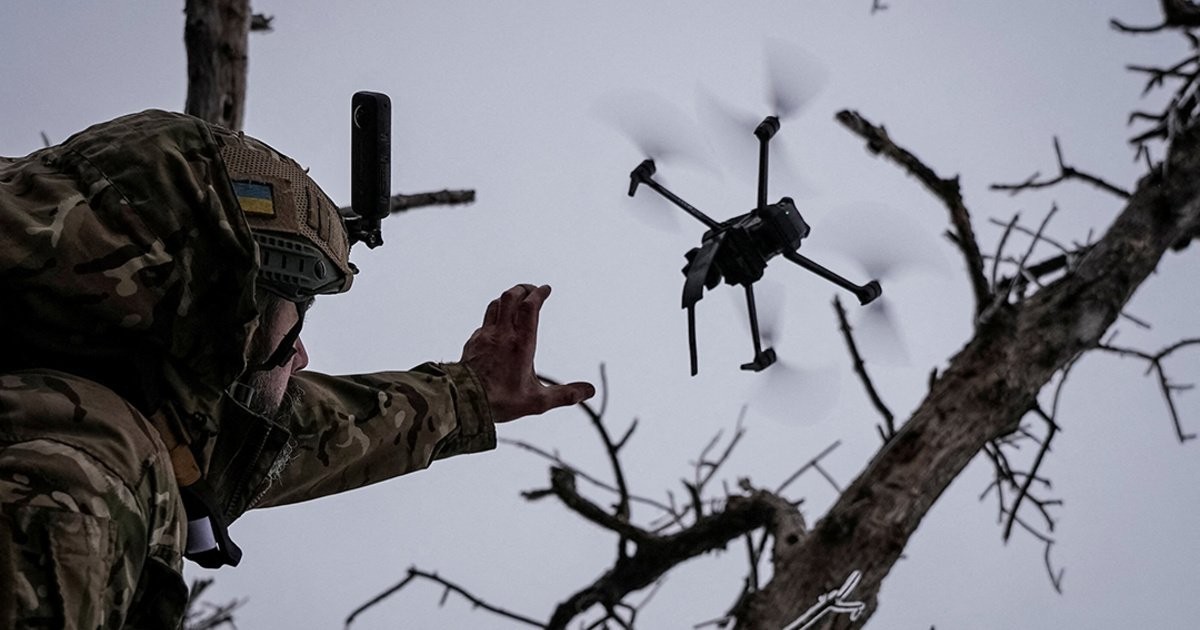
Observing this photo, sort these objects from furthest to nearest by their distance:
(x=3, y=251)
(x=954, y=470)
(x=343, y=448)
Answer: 1. (x=954, y=470)
2. (x=343, y=448)
3. (x=3, y=251)

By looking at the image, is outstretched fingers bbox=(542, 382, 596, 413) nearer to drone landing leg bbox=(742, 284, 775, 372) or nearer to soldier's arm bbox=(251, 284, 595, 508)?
soldier's arm bbox=(251, 284, 595, 508)

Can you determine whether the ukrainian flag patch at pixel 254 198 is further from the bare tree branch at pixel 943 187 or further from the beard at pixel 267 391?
the bare tree branch at pixel 943 187

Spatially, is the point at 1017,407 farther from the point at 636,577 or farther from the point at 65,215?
the point at 65,215

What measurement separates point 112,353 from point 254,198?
34 centimetres

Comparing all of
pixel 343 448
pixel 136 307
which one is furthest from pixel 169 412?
pixel 343 448

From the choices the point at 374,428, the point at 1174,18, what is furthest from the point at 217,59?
the point at 1174,18

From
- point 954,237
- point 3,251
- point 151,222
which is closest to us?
point 3,251

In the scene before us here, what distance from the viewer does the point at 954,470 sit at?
3.91m

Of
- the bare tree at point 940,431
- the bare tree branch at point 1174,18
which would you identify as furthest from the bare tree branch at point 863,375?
the bare tree branch at point 1174,18

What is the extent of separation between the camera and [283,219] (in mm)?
2047

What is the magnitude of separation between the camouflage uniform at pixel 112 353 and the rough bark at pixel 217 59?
6.22ft

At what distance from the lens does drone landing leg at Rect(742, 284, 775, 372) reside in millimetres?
2592

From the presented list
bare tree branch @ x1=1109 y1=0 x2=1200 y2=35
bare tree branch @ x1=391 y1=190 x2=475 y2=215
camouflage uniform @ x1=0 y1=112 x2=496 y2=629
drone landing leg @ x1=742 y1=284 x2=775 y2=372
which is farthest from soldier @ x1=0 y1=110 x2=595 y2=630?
bare tree branch @ x1=1109 y1=0 x2=1200 y2=35

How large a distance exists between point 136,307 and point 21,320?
0.50 ft
